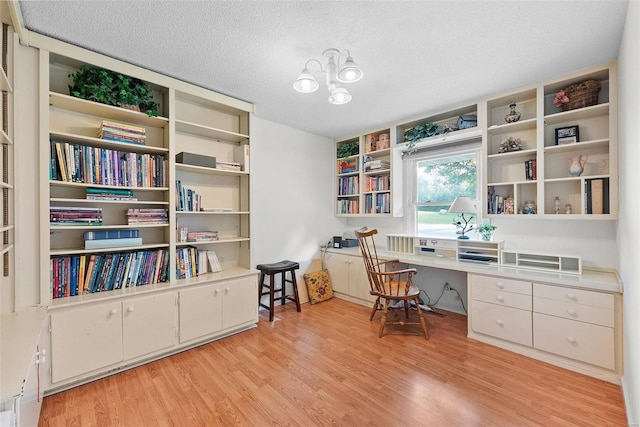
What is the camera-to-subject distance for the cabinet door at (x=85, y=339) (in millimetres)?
1840

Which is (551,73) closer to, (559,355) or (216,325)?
(559,355)

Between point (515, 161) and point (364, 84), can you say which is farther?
point (515, 161)

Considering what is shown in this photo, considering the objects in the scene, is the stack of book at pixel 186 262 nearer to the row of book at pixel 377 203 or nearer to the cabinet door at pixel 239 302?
the cabinet door at pixel 239 302

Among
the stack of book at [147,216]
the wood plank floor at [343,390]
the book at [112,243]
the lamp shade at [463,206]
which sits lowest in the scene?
the wood plank floor at [343,390]

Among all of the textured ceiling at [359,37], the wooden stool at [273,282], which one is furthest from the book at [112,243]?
the textured ceiling at [359,37]

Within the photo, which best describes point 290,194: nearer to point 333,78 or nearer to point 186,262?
point 186,262

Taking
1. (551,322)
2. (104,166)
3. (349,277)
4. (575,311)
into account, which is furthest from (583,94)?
(104,166)

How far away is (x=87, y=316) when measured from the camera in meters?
1.95

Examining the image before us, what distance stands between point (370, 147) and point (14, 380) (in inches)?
147

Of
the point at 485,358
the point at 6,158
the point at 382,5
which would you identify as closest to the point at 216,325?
the point at 6,158

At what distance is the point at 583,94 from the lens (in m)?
2.31

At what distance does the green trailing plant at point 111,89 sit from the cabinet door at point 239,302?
1.69m

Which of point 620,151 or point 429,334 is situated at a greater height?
point 620,151

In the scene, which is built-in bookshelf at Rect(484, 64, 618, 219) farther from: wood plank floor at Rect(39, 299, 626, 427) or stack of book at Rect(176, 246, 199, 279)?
stack of book at Rect(176, 246, 199, 279)
